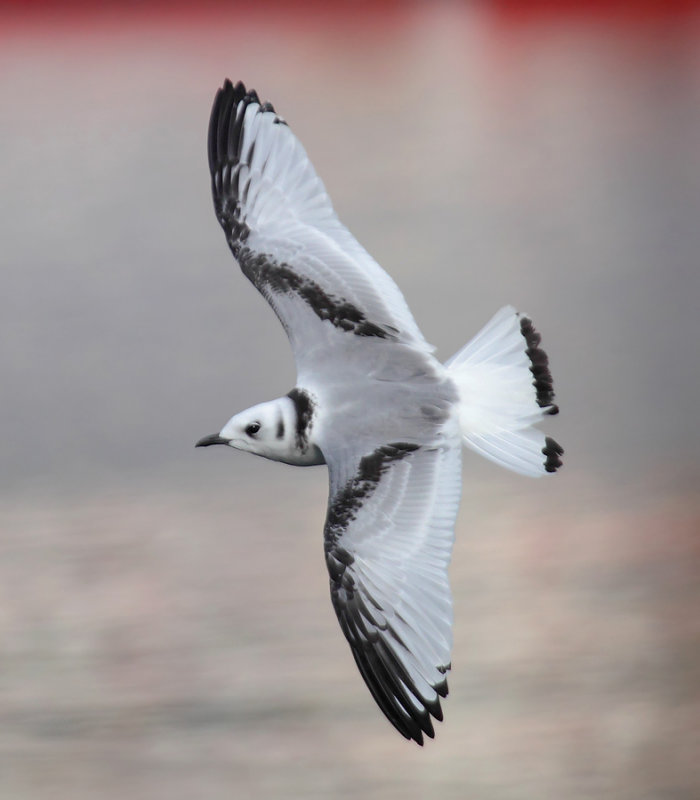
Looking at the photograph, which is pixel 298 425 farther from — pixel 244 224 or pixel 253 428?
pixel 244 224

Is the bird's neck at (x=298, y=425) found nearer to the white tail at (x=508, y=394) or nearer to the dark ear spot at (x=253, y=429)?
the dark ear spot at (x=253, y=429)

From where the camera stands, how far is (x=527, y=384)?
113cm

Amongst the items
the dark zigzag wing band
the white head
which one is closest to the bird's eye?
the white head

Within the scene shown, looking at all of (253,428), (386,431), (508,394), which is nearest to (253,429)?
(253,428)

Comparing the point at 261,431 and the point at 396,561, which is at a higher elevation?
the point at 261,431

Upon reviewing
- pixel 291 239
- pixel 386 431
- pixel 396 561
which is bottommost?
pixel 396 561

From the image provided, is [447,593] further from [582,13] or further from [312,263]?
[582,13]

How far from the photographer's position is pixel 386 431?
3.44 feet

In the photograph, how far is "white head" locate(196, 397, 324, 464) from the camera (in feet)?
3.29

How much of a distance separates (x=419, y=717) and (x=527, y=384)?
0.30m

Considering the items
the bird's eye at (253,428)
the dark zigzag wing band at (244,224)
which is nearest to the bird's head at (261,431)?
→ the bird's eye at (253,428)

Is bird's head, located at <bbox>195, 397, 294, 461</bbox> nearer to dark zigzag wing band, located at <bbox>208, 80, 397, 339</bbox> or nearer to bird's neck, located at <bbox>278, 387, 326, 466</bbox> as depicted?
bird's neck, located at <bbox>278, 387, 326, 466</bbox>

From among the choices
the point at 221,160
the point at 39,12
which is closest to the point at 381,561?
the point at 221,160

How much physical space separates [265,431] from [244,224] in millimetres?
283
